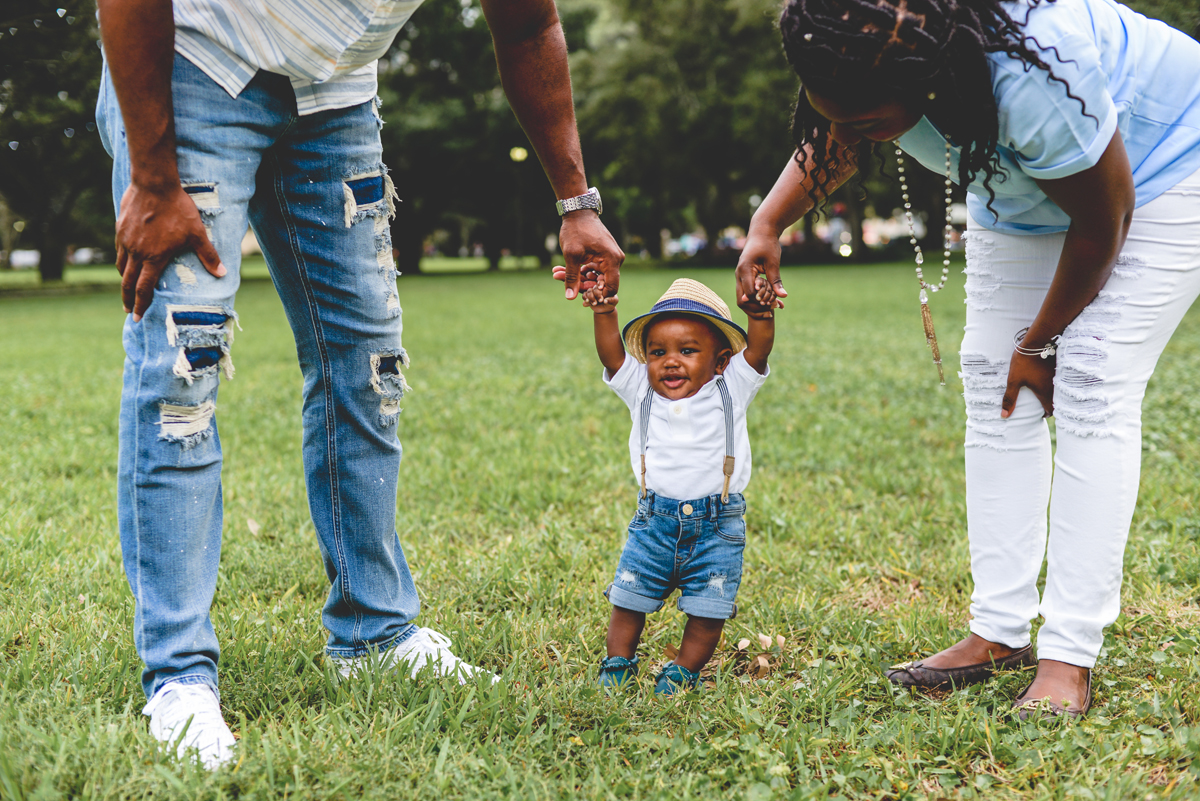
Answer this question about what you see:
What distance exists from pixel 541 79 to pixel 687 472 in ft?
3.51

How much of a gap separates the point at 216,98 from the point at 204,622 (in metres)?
1.13

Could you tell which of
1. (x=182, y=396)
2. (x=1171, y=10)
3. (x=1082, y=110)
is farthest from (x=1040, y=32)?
(x=1171, y=10)

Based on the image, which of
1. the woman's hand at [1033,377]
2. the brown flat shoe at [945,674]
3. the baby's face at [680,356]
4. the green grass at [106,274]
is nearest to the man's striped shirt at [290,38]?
the baby's face at [680,356]

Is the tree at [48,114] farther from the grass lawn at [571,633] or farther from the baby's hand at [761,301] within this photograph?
the baby's hand at [761,301]

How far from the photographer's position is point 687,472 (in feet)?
7.63

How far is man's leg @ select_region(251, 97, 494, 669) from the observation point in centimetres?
215

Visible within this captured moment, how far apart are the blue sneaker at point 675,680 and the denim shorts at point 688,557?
15 cm

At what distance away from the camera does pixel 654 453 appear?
2389mm

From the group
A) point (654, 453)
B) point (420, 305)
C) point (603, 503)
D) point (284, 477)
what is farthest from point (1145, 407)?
point (420, 305)

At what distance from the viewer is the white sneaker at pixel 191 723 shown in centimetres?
183

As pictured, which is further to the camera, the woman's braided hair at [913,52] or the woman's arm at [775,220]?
the woman's arm at [775,220]

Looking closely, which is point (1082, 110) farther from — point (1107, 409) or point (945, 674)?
point (945, 674)

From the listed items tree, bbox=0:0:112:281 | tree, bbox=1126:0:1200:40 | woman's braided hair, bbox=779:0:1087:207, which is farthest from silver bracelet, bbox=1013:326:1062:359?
tree, bbox=0:0:112:281

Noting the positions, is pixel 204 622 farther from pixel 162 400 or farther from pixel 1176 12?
pixel 1176 12
